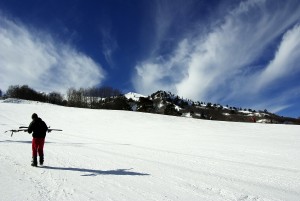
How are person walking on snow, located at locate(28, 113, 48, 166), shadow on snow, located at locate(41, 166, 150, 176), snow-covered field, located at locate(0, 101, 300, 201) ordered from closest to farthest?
snow-covered field, located at locate(0, 101, 300, 201) < shadow on snow, located at locate(41, 166, 150, 176) < person walking on snow, located at locate(28, 113, 48, 166)

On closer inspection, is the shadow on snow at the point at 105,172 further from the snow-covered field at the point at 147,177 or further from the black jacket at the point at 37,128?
the black jacket at the point at 37,128

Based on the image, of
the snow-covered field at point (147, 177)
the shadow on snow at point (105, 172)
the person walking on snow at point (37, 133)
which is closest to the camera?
the snow-covered field at point (147, 177)

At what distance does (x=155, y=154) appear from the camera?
14672 mm

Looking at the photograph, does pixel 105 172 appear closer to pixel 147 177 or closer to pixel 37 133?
pixel 147 177

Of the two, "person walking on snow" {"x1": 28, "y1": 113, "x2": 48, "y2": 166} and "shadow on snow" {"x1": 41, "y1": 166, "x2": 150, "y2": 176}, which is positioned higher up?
"person walking on snow" {"x1": 28, "y1": 113, "x2": 48, "y2": 166}

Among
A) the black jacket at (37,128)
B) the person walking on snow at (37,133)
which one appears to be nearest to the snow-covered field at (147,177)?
the person walking on snow at (37,133)

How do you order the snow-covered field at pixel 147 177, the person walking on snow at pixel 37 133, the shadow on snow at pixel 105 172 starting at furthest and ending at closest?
the person walking on snow at pixel 37 133 → the shadow on snow at pixel 105 172 → the snow-covered field at pixel 147 177

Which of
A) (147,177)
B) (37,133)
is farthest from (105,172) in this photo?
(37,133)

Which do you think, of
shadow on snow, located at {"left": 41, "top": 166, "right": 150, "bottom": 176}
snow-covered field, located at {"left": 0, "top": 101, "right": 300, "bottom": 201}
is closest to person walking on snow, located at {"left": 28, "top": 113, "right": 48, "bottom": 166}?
snow-covered field, located at {"left": 0, "top": 101, "right": 300, "bottom": 201}

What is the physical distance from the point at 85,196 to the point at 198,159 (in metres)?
7.57

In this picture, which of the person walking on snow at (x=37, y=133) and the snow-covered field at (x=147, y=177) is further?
the person walking on snow at (x=37, y=133)

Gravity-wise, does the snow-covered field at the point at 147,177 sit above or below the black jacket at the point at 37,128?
below

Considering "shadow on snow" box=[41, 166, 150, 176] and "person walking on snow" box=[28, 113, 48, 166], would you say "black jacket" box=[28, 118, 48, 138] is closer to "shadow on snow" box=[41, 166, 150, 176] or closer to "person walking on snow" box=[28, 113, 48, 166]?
"person walking on snow" box=[28, 113, 48, 166]

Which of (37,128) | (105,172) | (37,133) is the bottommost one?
(105,172)
